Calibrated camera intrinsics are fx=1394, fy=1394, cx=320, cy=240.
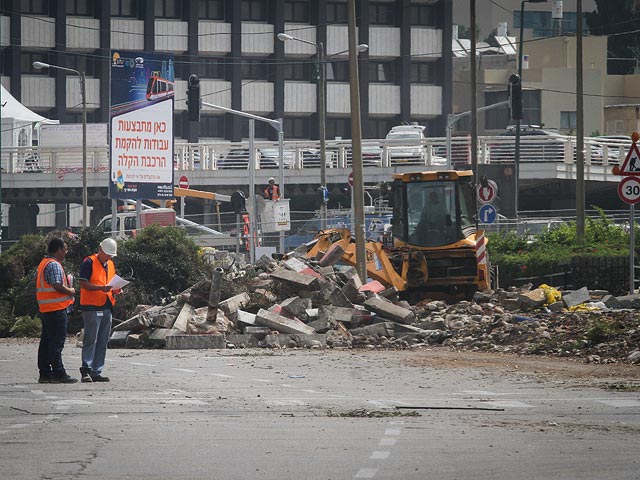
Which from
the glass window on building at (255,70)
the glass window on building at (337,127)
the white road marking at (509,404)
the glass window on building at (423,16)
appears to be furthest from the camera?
the glass window on building at (337,127)

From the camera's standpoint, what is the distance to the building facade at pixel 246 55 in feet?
252

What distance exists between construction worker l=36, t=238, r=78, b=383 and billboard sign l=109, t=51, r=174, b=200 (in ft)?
69.6

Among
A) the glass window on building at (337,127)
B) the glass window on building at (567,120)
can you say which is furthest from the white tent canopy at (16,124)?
the glass window on building at (567,120)

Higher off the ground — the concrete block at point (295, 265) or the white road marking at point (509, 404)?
the concrete block at point (295, 265)

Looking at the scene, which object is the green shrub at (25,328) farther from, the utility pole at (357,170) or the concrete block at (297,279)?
the utility pole at (357,170)

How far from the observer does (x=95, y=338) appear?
1617 cm

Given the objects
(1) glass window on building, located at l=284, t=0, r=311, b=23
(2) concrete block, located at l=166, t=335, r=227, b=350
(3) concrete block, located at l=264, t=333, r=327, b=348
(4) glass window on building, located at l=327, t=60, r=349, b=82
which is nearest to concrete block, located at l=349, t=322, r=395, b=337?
(3) concrete block, located at l=264, t=333, r=327, b=348

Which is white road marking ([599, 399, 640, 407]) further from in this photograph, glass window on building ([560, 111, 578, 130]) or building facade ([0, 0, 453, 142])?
glass window on building ([560, 111, 578, 130])

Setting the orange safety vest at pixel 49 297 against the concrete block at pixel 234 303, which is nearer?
the orange safety vest at pixel 49 297

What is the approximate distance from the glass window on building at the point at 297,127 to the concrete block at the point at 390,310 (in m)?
58.3

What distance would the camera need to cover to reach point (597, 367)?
727 inches

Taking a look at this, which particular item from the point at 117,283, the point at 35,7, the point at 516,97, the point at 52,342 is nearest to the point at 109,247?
the point at 117,283

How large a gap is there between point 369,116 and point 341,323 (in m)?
58.9

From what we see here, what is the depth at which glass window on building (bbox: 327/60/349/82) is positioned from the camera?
8262 centimetres
